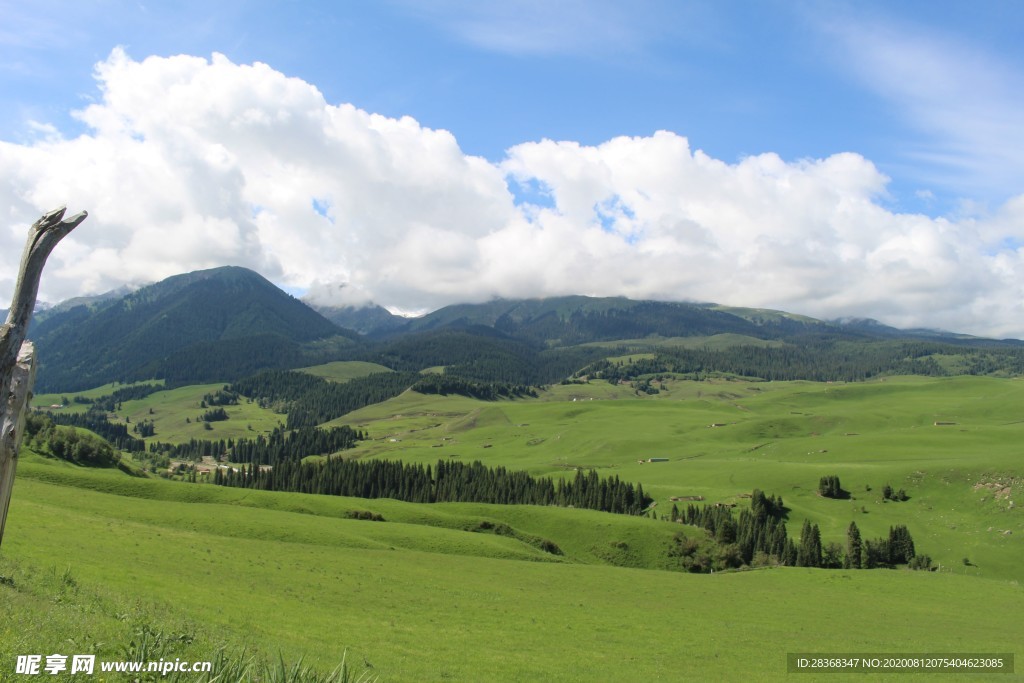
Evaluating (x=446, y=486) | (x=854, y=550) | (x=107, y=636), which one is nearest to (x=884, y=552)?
(x=854, y=550)

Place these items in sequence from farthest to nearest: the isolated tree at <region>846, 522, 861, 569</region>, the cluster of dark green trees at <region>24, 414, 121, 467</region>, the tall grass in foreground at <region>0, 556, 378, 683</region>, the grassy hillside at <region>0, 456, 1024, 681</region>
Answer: the cluster of dark green trees at <region>24, 414, 121, 467</region> < the isolated tree at <region>846, 522, 861, 569</region> < the grassy hillside at <region>0, 456, 1024, 681</region> < the tall grass in foreground at <region>0, 556, 378, 683</region>

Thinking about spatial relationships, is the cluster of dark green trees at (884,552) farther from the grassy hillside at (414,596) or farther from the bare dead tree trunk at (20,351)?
the bare dead tree trunk at (20,351)

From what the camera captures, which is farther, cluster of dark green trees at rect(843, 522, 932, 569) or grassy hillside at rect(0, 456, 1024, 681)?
cluster of dark green trees at rect(843, 522, 932, 569)

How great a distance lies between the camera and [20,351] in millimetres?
10359

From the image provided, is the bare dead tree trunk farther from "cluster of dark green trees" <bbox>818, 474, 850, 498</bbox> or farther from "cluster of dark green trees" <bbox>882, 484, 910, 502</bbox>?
"cluster of dark green trees" <bbox>818, 474, 850, 498</bbox>

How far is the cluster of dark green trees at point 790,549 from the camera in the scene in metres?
97.0

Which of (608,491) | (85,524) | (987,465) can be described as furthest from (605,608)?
(987,465)

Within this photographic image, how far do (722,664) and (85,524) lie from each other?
5196 cm

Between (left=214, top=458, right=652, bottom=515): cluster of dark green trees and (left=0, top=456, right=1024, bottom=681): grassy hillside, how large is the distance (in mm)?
49538

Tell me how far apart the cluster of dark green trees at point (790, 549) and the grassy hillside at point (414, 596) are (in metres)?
14.8

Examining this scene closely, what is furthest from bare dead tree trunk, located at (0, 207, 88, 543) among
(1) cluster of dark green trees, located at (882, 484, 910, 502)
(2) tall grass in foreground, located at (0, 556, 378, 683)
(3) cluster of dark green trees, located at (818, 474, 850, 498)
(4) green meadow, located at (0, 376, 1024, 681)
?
(3) cluster of dark green trees, located at (818, 474, 850, 498)

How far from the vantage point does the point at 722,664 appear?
4088cm

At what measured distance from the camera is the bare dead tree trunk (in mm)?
9953

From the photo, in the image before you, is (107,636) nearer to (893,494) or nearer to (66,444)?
(66,444)
